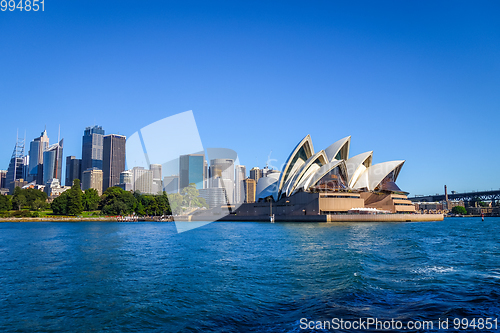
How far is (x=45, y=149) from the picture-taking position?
189m

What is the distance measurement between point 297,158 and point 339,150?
6043 mm

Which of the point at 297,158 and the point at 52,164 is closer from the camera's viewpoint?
the point at 297,158

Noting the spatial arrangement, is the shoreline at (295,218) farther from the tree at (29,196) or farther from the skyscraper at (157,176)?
the tree at (29,196)

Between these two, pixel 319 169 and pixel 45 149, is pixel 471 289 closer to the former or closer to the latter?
pixel 319 169

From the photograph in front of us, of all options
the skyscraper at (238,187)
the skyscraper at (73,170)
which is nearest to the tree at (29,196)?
the skyscraper at (238,187)

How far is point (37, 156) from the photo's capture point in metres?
189

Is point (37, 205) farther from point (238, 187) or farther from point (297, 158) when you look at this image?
point (238, 187)

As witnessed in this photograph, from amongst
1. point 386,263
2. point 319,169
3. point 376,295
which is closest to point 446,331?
point 376,295

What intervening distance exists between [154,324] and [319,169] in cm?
4495

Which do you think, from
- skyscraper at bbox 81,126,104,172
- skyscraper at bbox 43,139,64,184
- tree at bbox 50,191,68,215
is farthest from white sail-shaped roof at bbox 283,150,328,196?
skyscraper at bbox 43,139,64,184

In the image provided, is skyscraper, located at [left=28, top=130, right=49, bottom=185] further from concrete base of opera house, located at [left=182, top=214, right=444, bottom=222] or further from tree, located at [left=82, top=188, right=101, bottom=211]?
concrete base of opera house, located at [left=182, top=214, right=444, bottom=222]

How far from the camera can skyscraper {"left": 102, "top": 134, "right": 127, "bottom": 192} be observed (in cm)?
14350

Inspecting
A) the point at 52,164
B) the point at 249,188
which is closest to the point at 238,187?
the point at 249,188

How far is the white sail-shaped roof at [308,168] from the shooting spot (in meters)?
48.8
